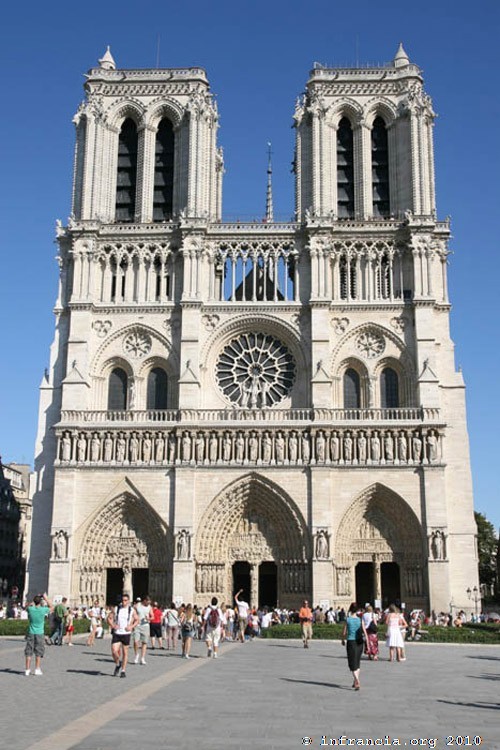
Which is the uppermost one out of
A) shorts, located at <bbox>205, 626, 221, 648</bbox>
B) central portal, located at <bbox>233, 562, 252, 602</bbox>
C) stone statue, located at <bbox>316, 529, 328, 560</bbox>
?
stone statue, located at <bbox>316, 529, 328, 560</bbox>

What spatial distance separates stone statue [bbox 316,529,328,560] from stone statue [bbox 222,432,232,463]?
5.29 m

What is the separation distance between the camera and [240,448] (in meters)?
40.6

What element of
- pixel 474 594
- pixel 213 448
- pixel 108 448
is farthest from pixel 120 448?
pixel 474 594

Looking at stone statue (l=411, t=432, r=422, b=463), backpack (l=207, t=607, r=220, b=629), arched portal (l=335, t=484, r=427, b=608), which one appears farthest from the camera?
stone statue (l=411, t=432, r=422, b=463)

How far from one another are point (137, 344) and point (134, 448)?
215 inches

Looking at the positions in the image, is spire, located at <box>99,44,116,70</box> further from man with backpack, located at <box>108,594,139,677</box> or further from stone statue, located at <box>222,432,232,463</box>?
man with backpack, located at <box>108,594,139,677</box>

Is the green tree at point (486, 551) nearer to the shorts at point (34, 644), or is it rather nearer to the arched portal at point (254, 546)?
the arched portal at point (254, 546)

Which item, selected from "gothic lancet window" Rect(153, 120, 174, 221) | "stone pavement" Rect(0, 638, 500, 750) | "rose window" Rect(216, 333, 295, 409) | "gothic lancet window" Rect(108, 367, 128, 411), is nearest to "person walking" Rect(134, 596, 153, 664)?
"stone pavement" Rect(0, 638, 500, 750)

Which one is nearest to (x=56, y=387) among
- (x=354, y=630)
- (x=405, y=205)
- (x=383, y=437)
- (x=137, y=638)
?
(x=383, y=437)

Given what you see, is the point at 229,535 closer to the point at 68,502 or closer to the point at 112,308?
the point at 68,502

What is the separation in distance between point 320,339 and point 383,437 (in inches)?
216

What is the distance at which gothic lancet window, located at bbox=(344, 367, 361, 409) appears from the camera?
43.0m

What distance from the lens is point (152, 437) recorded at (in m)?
41.0

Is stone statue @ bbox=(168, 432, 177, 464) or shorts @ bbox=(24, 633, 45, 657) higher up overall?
stone statue @ bbox=(168, 432, 177, 464)
